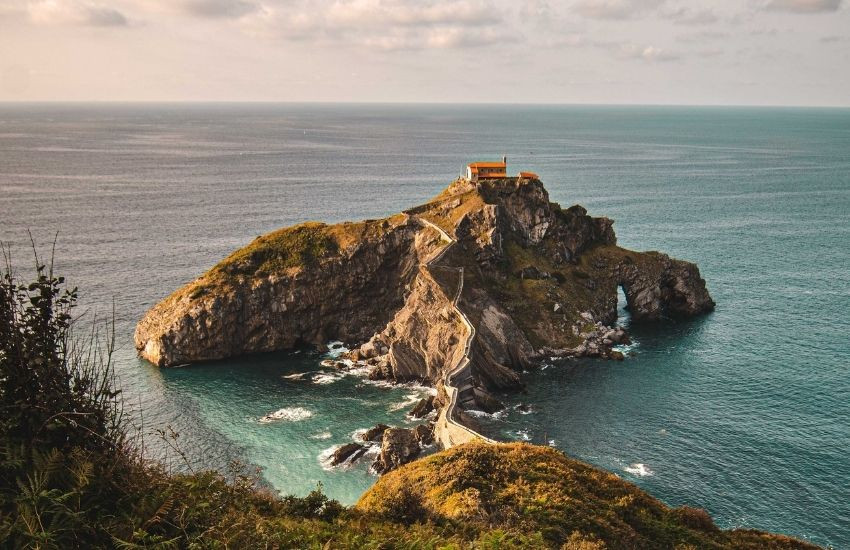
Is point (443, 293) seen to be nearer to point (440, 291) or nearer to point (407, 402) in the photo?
point (440, 291)

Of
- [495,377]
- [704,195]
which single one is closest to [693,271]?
[495,377]

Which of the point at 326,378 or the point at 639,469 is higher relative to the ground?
the point at 326,378

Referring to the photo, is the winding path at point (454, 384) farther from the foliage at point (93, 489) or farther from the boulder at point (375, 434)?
the foliage at point (93, 489)

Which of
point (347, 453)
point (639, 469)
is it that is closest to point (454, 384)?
point (347, 453)

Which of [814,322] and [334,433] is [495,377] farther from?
[814,322]

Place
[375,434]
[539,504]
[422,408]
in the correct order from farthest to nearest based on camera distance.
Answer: [422,408]
[375,434]
[539,504]

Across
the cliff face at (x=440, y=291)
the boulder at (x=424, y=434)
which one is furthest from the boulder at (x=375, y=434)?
the cliff face at (x=440, y=291)

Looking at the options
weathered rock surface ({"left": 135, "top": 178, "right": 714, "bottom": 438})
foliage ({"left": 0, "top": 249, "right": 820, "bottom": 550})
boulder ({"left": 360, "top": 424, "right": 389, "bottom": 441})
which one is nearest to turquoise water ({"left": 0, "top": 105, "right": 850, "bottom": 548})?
boulder ({"left": 360, "top": 424, "right": 389, "bottom": 441})
